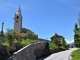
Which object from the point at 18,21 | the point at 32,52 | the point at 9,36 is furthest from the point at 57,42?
the point at 18,21

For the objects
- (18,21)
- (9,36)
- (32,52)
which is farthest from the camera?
(18,21)

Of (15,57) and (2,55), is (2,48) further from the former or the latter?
(15,57)

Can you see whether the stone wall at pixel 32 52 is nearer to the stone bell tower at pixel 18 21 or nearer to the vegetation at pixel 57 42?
the vegetation at pixel 57 42

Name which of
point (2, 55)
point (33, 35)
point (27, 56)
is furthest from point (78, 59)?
point (33, 35)

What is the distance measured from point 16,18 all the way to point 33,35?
3685cm

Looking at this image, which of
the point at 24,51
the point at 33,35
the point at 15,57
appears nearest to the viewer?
the point at 15,57

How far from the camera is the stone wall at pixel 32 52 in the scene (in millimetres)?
23842

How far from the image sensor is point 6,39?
36.6 metres

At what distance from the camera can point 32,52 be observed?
102 feet

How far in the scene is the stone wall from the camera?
78.2ft

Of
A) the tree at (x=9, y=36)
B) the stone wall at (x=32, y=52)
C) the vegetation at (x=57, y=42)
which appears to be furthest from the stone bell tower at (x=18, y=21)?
the tree at (x=9, y=36)

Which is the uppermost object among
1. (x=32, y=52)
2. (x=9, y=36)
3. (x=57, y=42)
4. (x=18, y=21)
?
(x=18, y=21)

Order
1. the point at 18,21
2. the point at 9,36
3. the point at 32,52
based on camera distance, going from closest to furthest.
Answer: the point at 32,52, the point at 9,36, the point at 18,21

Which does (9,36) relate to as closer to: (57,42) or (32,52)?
(32,52)
